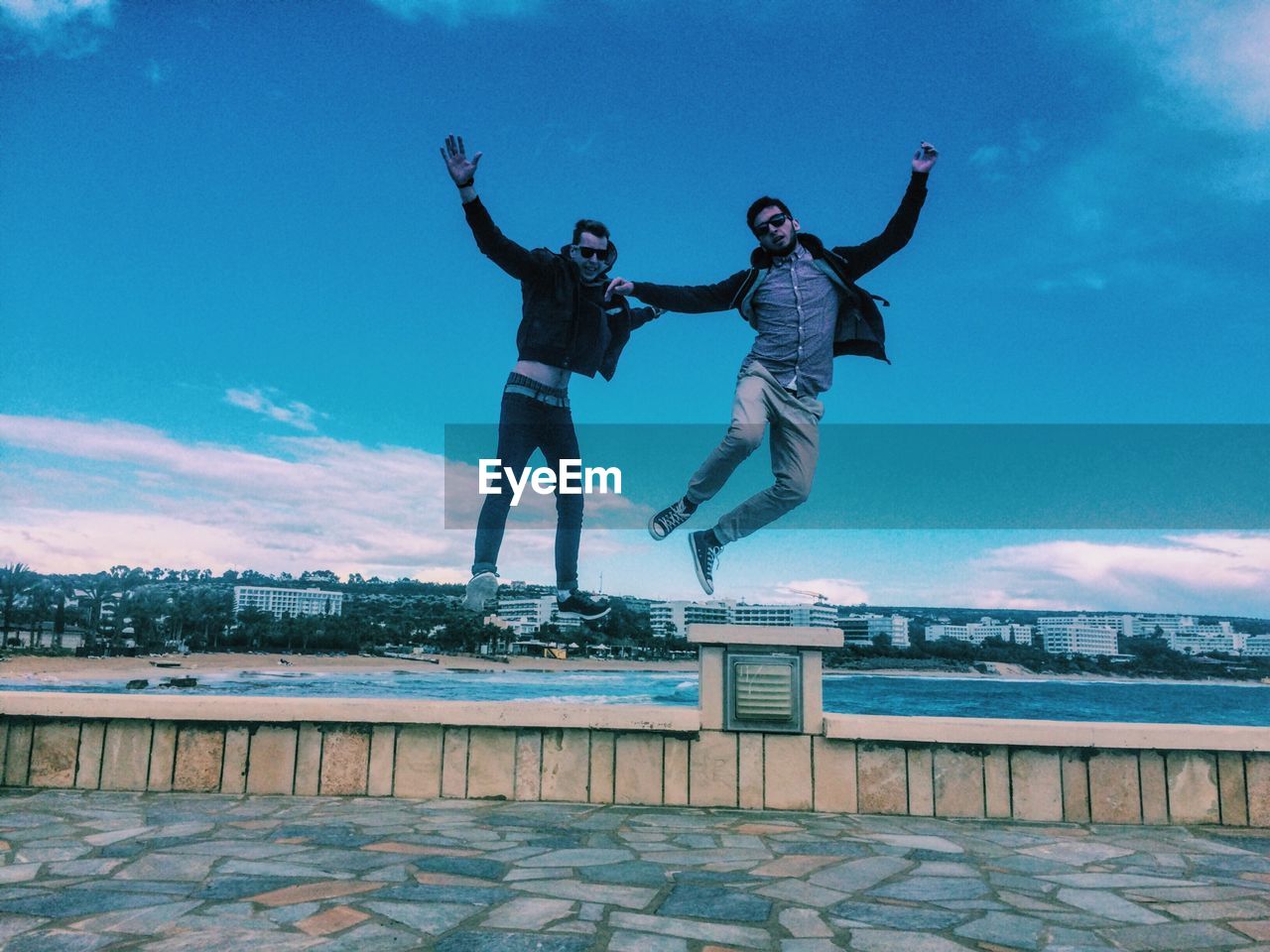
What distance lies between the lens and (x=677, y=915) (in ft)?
9.65

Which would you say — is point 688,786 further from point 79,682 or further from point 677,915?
point 79,682

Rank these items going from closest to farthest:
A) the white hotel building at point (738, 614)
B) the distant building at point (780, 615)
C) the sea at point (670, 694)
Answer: the distant building at point (780, 615), the white hotel building at point (738, 614), the sea at point (670, 694)

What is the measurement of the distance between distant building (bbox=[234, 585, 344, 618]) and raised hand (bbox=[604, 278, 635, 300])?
6731cm

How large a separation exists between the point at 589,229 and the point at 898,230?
7.01 feet

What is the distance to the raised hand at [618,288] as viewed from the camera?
610 centimetres

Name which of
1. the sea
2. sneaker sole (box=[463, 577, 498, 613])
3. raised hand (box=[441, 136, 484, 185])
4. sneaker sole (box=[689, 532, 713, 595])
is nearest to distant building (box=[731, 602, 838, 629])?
sneaker sole (box=[689, 532, 713, 595])

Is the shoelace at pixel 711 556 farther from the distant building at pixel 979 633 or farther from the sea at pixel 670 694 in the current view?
the distant building at pixel 979 633

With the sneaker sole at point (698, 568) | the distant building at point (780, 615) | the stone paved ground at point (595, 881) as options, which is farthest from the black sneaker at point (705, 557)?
the stone paved ground at point (595, 881)

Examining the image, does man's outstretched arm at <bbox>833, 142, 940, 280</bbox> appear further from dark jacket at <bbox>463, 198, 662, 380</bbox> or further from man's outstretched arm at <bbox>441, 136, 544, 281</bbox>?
man's outstretched arm at <bbox>441, 136, 544, 281</bbox>

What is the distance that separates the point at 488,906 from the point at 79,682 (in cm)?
6012

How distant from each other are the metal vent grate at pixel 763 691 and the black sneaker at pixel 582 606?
4.23 feet

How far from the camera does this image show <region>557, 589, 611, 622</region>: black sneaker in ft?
20.2

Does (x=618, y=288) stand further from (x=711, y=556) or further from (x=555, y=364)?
(x=711, y=556)

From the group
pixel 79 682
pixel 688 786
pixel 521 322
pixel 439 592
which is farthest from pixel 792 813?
pixel 79 682
